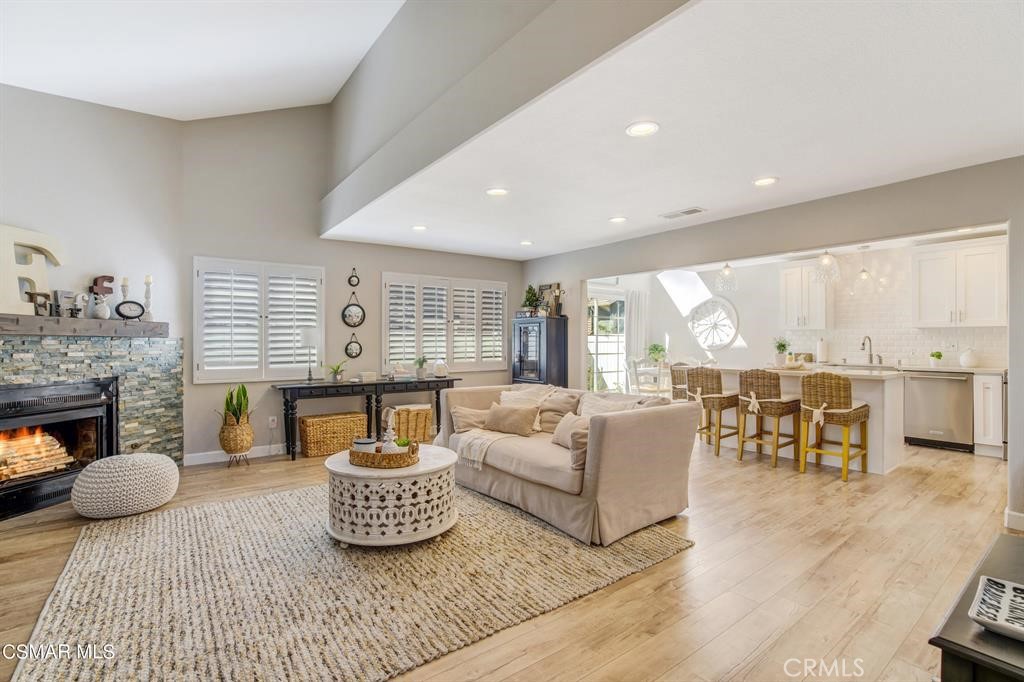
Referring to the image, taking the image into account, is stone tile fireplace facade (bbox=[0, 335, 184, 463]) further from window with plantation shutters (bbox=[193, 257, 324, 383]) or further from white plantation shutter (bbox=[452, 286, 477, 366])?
white plantation shutter (bbox=[452, 286, 477, 366])

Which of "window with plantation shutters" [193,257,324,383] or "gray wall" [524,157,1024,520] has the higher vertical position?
"gray wall" [524,157,1024,520]

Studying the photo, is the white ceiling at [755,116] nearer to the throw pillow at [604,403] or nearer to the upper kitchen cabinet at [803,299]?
the throw pillow at [604,403]

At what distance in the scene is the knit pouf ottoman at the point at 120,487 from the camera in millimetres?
3467

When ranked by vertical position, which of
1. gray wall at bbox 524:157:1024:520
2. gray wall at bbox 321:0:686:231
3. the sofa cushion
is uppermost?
gray wall at bbox 321:0:686:231

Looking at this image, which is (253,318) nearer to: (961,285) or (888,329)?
(888,329)

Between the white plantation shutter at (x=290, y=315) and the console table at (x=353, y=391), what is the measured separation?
26 cm

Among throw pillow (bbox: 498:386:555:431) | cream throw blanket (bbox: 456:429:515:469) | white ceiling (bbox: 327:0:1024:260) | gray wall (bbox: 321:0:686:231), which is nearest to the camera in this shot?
white ceiling (bbox: 327:0:1024:260)

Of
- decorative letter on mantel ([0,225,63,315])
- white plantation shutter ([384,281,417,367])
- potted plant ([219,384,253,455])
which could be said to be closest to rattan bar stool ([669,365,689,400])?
white plantation shutter ([384,281,417,367])

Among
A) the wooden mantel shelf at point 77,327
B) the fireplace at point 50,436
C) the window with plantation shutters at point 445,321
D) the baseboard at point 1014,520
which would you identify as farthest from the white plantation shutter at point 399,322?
the baseboard at point 1014,520

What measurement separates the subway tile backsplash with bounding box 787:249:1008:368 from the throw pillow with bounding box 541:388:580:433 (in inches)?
196

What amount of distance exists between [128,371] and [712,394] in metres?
5.86

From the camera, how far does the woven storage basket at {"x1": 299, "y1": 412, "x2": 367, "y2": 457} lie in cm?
542

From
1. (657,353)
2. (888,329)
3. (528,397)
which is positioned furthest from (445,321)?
(888,329)

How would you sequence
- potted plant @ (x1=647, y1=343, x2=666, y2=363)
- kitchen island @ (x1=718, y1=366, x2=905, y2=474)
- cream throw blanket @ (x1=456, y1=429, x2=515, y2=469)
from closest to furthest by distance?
1. cream throw blanket @ (x1=456, y1=429, x2=515, y2=469)
2. kitchen island @ (x1=718, y1=366, x2=905, y2=474)
3. potted plant @ (x1=647, y1=343, x2=666, y2=363)
